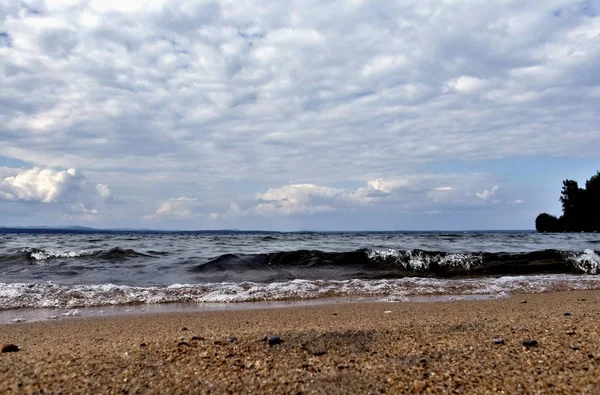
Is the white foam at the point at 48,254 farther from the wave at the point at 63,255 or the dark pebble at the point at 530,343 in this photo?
the dark pebble at the point at 530,343

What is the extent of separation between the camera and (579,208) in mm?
64688

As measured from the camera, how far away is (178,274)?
12031 mm

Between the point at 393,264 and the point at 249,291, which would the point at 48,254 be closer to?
the point at 249,291

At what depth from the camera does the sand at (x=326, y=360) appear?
3137 millimetres

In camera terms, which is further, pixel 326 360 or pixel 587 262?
pixel 587 262

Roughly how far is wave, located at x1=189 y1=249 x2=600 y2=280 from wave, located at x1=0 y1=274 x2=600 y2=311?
Answer: 2206 millimetres

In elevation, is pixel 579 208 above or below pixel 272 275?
above

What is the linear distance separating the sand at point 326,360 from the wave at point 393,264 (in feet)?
23.2

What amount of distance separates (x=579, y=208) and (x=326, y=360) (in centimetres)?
7331

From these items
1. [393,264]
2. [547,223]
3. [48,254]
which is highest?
[547,223]

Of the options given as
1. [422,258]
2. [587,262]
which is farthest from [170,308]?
[587,262]

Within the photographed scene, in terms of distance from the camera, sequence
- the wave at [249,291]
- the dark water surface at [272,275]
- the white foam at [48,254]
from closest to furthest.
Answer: the wave at [249,291]
the dark water surface at [272,275]
the white foam at [48,254]

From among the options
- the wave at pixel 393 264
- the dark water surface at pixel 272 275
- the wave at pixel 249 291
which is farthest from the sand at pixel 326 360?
Answer: the wave at pixel 393 264

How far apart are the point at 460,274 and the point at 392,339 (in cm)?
953
